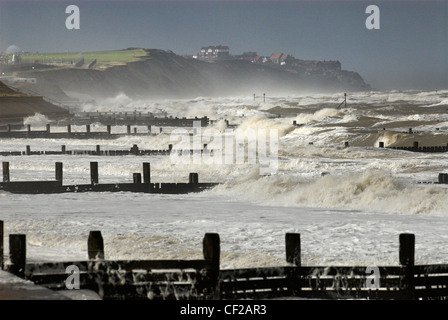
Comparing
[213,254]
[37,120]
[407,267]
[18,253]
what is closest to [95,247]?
[18,253]

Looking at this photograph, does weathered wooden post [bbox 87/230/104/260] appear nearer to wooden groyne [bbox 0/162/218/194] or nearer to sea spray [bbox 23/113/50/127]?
wooden groyne [bbox 0/162/218/194]

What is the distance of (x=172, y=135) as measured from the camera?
6131cm

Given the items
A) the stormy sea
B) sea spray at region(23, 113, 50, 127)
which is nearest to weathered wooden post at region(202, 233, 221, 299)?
the stormy sea

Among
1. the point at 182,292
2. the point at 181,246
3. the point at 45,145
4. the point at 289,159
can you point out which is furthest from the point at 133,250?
the point at 45,145

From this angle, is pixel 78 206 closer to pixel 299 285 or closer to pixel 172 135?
pixel 299 285

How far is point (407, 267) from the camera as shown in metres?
12.8

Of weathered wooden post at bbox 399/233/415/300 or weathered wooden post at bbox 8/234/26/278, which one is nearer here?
weathered wooden post at bbox 399/233/415/300

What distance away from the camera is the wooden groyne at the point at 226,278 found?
12.5m

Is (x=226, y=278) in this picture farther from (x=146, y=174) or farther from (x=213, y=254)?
(x=146, y=174)

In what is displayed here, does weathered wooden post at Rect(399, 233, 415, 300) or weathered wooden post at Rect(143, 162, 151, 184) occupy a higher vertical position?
weathered wooden post at Rect(143, 162, 151, 184)

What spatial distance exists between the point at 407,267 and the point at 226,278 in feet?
8.34

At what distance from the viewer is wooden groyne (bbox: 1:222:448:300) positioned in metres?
12.5

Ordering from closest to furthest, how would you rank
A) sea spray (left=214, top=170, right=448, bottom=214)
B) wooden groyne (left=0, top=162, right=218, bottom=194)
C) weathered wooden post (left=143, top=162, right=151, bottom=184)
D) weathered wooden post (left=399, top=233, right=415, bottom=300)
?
weathered wooden post (left=399, top=233, right=415, bottom=300), sea spray (left=214, top=170, right=448, bottom=214), wooden groyne (left=0, top=162, right=218, bottom=194), weathered wooden post (left=143, top=162, right=151, bottom=184)

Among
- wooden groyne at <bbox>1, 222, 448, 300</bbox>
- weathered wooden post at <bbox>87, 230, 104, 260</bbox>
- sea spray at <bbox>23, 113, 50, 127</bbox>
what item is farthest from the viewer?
sea spray at <bbox>23, 113, 50, 127</bbox>
